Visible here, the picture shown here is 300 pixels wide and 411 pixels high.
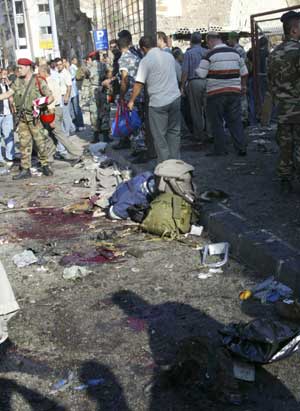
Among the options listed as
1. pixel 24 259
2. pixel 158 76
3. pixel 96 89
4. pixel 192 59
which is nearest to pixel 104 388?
pixel 24 259

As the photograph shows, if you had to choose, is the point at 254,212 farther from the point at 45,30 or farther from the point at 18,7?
the point at 18,7

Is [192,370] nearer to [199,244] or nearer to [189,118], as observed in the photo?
[199,244]

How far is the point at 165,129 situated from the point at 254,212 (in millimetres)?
2191

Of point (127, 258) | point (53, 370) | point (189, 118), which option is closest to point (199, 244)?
point (127, 258)

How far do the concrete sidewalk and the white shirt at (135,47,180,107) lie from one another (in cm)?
113

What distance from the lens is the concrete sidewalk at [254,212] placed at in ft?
15.9

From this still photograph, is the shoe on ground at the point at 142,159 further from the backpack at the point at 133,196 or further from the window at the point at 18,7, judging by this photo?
the window at the point at 18,7

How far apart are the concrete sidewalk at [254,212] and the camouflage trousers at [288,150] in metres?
0.27

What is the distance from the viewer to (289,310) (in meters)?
3.94

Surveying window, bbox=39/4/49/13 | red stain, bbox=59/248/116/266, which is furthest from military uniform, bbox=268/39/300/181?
window, bbox=39/4/49/13

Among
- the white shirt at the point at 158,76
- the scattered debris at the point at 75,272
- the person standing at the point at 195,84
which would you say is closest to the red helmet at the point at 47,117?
the person standing at the point at 195,84

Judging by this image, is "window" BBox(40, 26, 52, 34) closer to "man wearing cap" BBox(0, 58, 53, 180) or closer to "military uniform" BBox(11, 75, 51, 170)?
"man wearing cap" BBox(0, 58, 53, 180)

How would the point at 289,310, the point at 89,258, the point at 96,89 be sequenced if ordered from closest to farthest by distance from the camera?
the point at 289,310 < the point at 89,258 < the point at 96,89

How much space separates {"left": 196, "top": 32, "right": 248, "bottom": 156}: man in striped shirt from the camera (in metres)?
8.41
